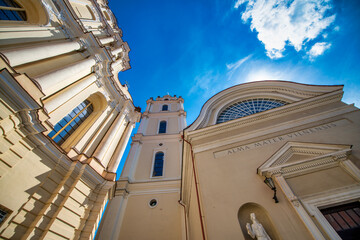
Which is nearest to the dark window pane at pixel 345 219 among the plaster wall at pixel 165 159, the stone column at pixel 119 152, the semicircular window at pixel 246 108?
the semicircular window at pixel 246 108

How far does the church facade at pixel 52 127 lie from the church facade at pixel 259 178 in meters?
3.45

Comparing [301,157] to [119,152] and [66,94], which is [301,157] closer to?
[119,152]

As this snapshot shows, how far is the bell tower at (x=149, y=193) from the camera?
9.36 m

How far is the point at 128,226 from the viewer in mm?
9609

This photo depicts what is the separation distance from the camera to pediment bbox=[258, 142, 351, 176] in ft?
17.5

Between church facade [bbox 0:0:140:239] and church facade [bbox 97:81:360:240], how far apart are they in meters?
3.45

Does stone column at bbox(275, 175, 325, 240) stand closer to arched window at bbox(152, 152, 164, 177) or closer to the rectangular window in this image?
the rectangular window

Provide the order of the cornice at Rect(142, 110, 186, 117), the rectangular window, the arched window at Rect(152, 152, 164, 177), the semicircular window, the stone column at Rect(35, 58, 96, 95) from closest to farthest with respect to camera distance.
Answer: the rectangular window → the stone column at Rect(35, 58, 96, 95) → the semicircular window → the arched window at Rect(152, 152, 164, 177) → the cornice at Rect(142, 110, 186, 117)

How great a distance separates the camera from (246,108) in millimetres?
10266

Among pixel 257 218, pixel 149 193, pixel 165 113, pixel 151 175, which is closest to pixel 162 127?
pixel 165 113

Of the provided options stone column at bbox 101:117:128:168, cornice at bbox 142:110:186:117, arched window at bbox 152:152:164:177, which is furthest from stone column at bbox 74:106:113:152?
cornice at bbox 142:110:186:117

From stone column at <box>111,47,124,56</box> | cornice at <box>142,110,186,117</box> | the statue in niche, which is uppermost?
stone column at <box>111,47,124,56</box>

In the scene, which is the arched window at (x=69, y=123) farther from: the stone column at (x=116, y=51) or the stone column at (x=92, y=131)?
the stone column at (x=116, y=51)

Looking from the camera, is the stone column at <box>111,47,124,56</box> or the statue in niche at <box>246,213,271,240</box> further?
the stone column at <box>111,47,124,56</box>
